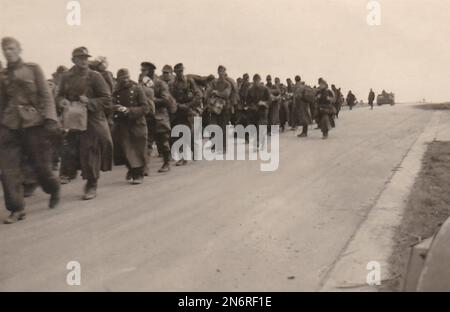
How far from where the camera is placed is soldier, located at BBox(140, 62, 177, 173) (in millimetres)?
11820

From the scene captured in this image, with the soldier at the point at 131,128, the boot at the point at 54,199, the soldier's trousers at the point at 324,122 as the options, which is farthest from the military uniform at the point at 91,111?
the soldier's trousers at the point at 324,122

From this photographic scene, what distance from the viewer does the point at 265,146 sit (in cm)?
1642

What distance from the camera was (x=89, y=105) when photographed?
29.1 feet

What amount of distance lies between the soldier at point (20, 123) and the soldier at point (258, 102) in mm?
9699

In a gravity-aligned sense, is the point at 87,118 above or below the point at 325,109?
above

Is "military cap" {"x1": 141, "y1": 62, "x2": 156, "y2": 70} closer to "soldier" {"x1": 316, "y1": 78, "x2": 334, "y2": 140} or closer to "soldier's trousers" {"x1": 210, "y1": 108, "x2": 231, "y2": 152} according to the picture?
"soldier's trousers" {"x1": 210, "y1": 108, "x2": 231, "y2": 152}

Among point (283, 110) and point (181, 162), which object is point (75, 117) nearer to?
point (181, 162)

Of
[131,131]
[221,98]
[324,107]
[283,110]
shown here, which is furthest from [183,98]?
[283,110]

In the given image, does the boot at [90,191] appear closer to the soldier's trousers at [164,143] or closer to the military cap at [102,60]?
the soldier's trousers at [164,143]

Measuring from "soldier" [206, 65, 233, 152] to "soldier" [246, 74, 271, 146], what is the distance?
2.06 meters

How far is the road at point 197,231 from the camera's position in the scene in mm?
5035

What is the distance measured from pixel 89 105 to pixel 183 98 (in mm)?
4359

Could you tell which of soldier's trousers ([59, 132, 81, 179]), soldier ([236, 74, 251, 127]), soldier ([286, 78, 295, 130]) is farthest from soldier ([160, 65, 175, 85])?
soldier ([286, 78, 295, 130])
